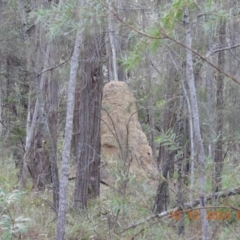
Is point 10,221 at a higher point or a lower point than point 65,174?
lower

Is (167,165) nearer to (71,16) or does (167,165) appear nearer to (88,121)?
(88,121)

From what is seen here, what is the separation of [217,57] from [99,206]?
2756 millimetres

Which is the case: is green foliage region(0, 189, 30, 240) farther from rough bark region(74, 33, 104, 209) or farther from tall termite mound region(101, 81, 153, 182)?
tall termite mound region(101, 81, 153, 182)

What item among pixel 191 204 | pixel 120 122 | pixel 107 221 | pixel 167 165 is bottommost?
pixel 107 221

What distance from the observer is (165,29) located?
356 centimetres

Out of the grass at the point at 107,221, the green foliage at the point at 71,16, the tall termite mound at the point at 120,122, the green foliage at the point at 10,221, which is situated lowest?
the grass at the point at 107,221

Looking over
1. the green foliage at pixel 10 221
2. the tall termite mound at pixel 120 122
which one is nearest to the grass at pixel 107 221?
the green foliage at pixel 10 221

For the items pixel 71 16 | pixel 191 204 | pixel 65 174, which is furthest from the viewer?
pixel 65 174

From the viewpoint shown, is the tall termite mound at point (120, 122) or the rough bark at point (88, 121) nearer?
the rough bark at point (88, 121)

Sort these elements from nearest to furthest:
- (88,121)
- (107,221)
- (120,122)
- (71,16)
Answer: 1. (71,16)
2. (107,221)
3. (88,121)
4. (120,122)

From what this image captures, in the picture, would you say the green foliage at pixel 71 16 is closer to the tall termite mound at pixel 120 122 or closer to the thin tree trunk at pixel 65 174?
the thin tree trunk at pixel 65 174

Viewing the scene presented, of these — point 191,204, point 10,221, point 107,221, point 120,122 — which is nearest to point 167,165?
point 107,221

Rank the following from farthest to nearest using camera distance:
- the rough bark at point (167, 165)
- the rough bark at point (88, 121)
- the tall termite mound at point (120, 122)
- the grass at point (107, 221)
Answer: the tall termite mound at point (120, 122) < the rough bark at point (88, 121) < the rough bark at point (167, 165) < the grass at point (107, 221)

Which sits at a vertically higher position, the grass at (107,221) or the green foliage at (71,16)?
the green foliage at (71,16)
